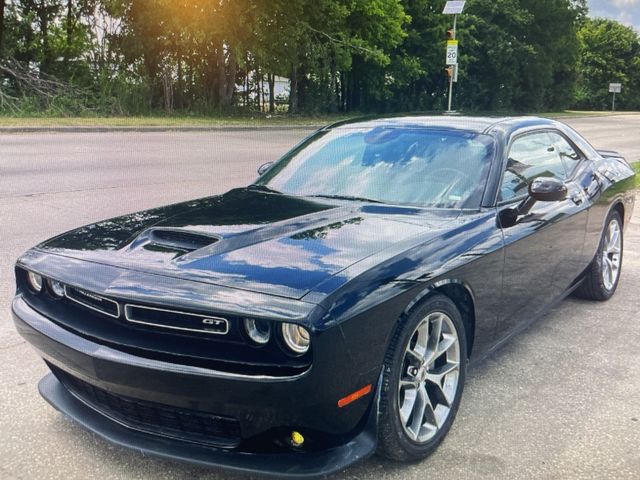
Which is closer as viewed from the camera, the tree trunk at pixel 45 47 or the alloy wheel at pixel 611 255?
the alloy wheel at pixel 611 255

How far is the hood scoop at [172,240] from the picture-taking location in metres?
2.78

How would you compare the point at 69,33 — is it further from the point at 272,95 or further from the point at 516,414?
the point at 516,414

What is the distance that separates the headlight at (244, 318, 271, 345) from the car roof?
6.88 ft

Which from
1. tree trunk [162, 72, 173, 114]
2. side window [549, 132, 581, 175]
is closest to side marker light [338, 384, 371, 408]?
side window [549, 132, 581, 175]

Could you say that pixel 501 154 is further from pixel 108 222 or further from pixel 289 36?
pixel 289 36

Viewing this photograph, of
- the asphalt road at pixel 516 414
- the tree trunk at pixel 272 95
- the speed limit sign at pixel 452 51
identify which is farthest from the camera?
the tree trunk at pixel 272 95

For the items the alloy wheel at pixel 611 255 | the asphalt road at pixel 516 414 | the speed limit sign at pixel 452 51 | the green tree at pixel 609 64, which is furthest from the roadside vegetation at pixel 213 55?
the green tree at pixel 609 64

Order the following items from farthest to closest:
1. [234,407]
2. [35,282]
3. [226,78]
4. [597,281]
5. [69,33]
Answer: [69,33], [226,78], [597,281], [35,282], [234,407]

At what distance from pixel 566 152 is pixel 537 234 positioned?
1.28 m

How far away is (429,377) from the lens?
286 cm

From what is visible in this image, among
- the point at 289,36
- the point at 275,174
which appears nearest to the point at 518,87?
the point at 289,36

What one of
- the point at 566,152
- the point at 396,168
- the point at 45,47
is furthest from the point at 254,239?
the point at 45,47

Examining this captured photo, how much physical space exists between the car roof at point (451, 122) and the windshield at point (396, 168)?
2.8 inches

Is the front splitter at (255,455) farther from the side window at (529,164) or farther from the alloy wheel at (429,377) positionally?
the side window at (529,164)
